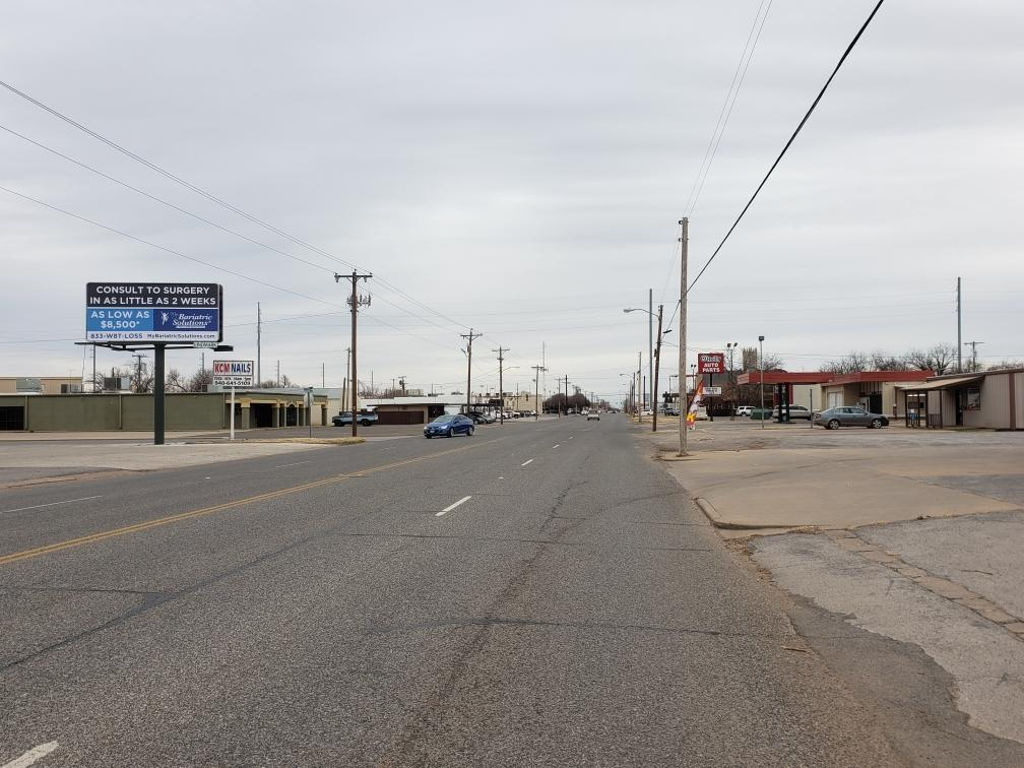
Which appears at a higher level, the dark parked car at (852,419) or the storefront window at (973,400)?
the storefront window at (973,400)

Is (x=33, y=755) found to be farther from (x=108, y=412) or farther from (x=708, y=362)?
(x=108, y=412)

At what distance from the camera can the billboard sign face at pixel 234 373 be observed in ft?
181

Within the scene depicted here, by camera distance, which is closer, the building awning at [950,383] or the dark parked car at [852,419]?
the building awning at [950,383]

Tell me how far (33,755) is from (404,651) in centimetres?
245

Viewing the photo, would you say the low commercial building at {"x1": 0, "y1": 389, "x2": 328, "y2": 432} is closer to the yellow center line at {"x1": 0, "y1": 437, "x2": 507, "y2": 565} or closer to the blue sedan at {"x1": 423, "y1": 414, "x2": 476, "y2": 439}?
the blue sedan at {"x1": 423, "y1": 414, "x2": 476, "y2": 439}

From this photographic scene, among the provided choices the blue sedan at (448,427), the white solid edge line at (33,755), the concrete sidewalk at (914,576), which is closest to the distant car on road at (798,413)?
the blue sedan at (448,427)

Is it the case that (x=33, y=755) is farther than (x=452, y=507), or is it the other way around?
(x=452, y=507)

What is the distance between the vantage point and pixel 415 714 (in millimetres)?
4918

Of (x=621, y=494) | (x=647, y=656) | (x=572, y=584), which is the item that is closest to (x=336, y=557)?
(x=572, y=584)

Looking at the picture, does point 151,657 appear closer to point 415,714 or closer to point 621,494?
point 415,714

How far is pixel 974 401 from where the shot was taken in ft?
155

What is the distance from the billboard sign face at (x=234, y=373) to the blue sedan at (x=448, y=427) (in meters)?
12.1

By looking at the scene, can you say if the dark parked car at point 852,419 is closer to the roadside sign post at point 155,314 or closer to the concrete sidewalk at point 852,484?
the concrete sidewalk at point 852,484

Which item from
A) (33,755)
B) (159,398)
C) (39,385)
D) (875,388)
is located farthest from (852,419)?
(39,385)
